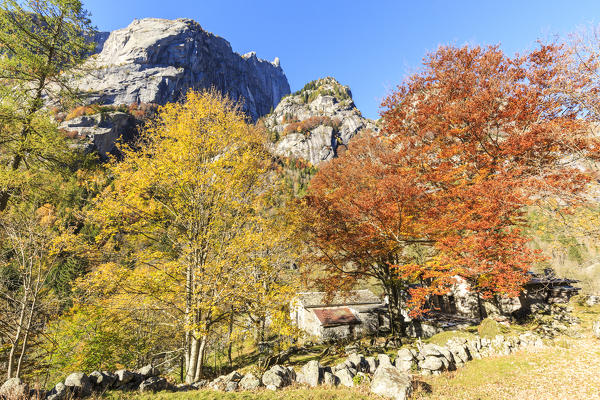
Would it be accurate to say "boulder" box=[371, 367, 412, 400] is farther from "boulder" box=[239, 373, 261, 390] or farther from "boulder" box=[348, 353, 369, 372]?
"boulder" box=[239, 373, 261, 390]

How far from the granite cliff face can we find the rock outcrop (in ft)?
75.3

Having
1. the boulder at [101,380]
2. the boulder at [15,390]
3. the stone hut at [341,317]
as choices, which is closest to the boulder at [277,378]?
the boulder at [101,380]

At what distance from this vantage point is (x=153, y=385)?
775cm

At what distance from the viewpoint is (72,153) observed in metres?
12.5

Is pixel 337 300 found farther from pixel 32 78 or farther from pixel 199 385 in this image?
pixel 32 78

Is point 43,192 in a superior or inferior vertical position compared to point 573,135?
inferior

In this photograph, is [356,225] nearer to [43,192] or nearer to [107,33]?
[43,192]

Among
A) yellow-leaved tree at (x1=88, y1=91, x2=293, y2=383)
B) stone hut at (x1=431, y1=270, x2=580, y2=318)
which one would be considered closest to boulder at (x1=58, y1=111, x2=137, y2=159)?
yellow-leaved tree at (x1=88, y1=91, x2=293, y2=383)

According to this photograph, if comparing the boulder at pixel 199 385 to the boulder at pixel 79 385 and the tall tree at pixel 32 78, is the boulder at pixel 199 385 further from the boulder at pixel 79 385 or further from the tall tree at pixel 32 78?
the tall tree at pixel 32 78

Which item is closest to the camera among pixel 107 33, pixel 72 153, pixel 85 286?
pixel 85 286

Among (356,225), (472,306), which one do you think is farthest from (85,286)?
(472,306)

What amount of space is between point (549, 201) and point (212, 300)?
50.3ft

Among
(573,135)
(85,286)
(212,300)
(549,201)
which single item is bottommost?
(212,300)

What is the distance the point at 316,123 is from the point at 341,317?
120200 millimetres
